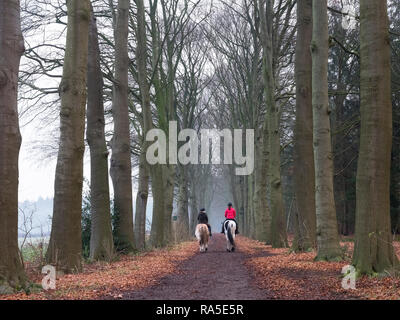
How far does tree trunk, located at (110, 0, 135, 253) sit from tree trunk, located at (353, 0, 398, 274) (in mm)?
9431

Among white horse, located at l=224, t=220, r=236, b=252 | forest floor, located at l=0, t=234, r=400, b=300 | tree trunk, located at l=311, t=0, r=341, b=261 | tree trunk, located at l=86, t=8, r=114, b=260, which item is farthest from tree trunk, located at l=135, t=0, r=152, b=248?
tree trunk, located at l=311, t=0, r=341, b=261

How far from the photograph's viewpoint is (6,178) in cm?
815

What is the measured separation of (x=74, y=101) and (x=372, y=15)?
6209 mm

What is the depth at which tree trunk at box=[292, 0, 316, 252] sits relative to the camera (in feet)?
53.8

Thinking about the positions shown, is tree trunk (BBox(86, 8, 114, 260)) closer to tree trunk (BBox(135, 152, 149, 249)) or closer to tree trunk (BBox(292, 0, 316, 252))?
tree trunk (BBox(135, 152, 149, 249))

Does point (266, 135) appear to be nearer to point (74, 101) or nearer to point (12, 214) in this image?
point (74, 101)

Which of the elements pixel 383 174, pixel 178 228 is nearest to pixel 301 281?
pixel 383 174

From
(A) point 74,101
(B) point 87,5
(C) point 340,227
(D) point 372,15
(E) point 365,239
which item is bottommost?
(C) point 340,227

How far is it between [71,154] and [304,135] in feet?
26.5

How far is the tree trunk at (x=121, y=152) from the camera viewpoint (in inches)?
674

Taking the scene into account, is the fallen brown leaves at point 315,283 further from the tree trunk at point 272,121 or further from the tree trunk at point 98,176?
the tree trunk at point 272,121

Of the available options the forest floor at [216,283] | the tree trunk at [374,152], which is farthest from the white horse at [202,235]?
the tree trunk at [374,152]

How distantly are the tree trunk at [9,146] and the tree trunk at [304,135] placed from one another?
9848 mm
